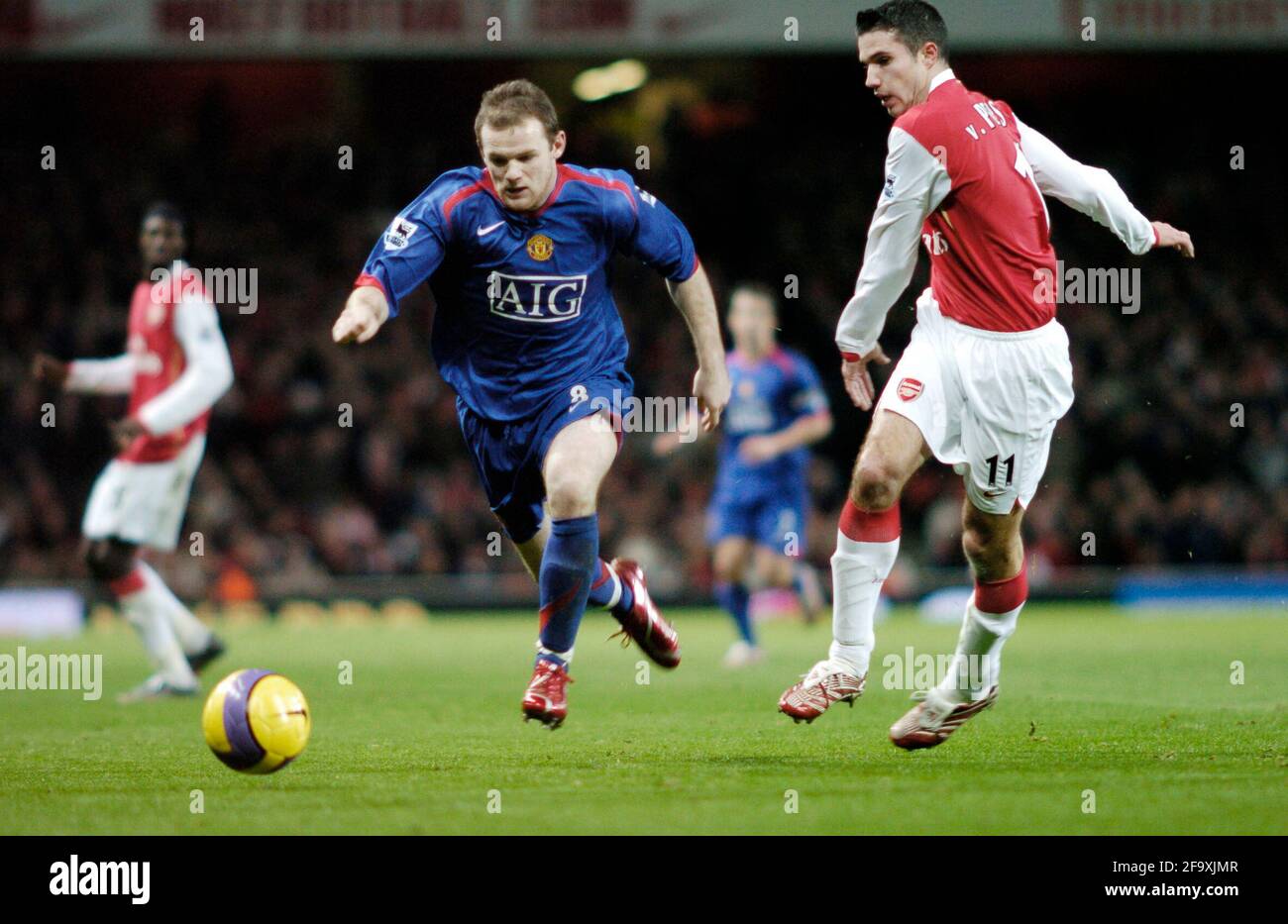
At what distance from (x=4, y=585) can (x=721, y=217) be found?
9.43 m

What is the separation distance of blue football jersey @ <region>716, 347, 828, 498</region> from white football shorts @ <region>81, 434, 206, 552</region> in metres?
4.13

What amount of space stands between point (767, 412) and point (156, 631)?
4862mm

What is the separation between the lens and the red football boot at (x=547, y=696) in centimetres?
563

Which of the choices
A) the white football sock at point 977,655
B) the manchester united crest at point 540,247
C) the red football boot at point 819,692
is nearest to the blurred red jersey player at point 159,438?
the manchester united crest at point 540,247

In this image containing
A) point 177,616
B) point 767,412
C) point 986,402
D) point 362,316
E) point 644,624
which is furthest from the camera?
point 767,412

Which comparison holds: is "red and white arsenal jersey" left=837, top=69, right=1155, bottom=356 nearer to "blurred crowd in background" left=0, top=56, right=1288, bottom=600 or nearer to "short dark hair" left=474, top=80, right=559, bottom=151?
"short dark hair" left=474, top=80, right=559, bottom=151

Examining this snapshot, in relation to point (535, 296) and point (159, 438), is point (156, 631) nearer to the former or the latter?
point (159, 438)

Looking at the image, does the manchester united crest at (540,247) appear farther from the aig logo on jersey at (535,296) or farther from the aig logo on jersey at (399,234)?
the aig logo on jersey at (399,234)

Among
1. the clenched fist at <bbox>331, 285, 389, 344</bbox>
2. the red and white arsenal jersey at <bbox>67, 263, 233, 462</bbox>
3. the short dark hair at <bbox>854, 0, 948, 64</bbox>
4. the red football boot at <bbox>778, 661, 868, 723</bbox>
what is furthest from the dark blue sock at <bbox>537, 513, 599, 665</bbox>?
the red and white arsenal jersey at <bbox>67, 263, 233, 462</bbox>

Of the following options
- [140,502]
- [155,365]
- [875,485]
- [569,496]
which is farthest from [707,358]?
[155,365]

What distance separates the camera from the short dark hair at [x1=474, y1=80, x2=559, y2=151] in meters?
5.89

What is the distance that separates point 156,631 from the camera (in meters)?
8.88

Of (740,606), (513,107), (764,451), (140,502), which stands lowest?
(740,606)

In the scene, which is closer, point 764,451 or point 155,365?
point 155,365
